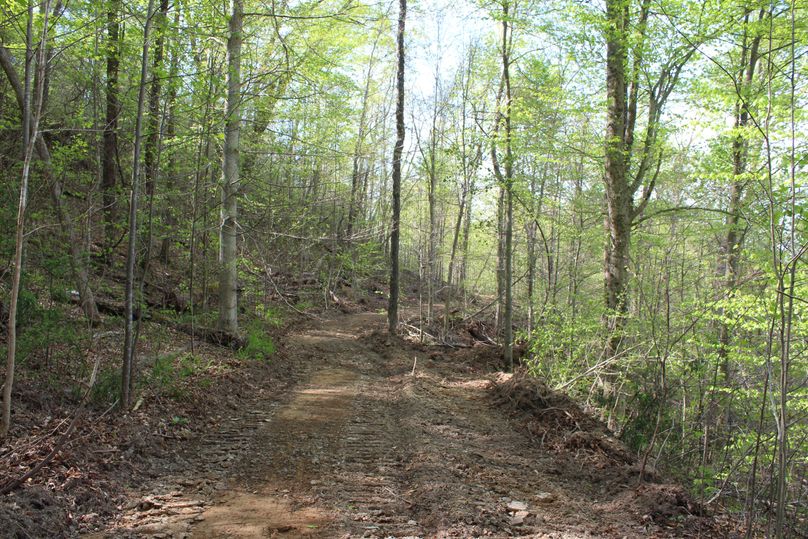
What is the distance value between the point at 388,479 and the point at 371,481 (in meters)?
0.19

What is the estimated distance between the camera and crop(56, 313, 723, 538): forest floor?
3932 mm

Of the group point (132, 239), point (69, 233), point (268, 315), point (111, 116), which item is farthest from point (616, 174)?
point (268, 315)

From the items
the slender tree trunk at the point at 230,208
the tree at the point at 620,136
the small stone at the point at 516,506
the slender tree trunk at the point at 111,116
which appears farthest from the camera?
the slender tree trunk at the point at 230,208

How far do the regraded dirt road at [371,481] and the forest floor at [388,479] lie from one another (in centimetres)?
2

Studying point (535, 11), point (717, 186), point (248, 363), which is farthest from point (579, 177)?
point (248, 363)

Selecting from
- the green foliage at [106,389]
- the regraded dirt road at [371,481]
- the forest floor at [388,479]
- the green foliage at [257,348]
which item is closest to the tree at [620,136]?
the forest floor at [388,479]

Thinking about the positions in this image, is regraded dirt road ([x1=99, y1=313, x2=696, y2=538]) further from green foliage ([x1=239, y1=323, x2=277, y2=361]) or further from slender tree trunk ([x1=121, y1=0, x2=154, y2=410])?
green foliage ([x1=239, y1=323, x2=277, y2=361])

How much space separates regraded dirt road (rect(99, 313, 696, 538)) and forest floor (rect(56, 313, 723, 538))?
2 centimetres

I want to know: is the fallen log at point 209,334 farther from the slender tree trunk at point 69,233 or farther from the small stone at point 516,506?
the small stone at point 516,506

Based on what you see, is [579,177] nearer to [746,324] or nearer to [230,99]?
[746,324]

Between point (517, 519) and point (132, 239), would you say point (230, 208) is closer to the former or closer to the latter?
point (132, 239)

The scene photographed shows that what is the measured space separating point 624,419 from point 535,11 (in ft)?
29.9

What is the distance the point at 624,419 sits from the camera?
7.18 meters

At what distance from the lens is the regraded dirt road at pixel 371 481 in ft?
12.8
